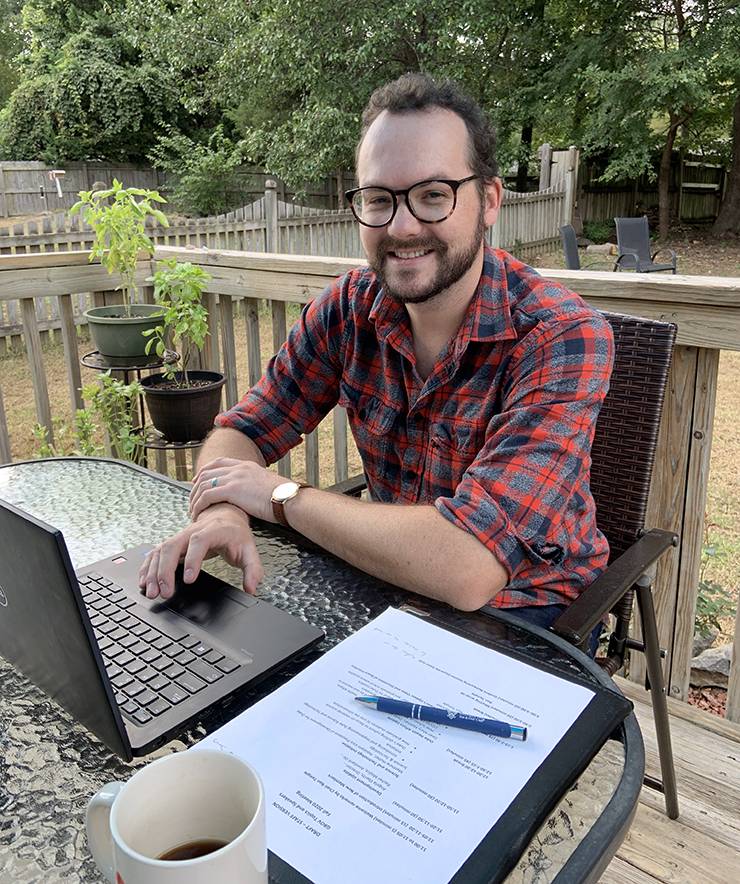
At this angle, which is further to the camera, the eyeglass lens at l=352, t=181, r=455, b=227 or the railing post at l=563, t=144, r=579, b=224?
the railing post at l=563, t=144, r=579, b=224

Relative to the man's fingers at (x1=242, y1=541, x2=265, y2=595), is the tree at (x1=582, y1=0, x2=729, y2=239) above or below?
above

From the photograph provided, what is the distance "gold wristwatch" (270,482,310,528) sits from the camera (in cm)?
125

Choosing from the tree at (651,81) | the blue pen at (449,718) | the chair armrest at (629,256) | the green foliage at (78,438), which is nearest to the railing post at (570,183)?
the tree at (651,81)

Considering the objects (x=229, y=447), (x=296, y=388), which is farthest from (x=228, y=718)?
(x=296, y=388)

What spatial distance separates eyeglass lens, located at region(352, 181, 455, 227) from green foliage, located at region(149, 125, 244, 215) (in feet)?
41.1

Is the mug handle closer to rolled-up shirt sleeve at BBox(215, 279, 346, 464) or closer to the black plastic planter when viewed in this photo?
rolled-up shirt sleeve at BBox(215, 279, 346, 464)

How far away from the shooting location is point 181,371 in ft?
9.91

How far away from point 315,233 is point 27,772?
9256mm

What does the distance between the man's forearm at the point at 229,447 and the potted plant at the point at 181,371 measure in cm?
114

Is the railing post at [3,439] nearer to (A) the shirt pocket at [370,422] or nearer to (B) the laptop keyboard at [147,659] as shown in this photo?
(A) the shirt pocket at [370,422]

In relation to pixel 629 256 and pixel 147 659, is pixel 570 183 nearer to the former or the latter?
pixel 629 256

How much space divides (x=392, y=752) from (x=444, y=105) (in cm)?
122

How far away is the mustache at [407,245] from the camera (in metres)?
1.44

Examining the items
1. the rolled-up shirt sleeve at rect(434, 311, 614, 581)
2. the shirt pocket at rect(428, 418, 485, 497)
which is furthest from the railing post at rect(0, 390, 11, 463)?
the rolled-up shirt sleeve at rect(434, 311, 614, 581)
